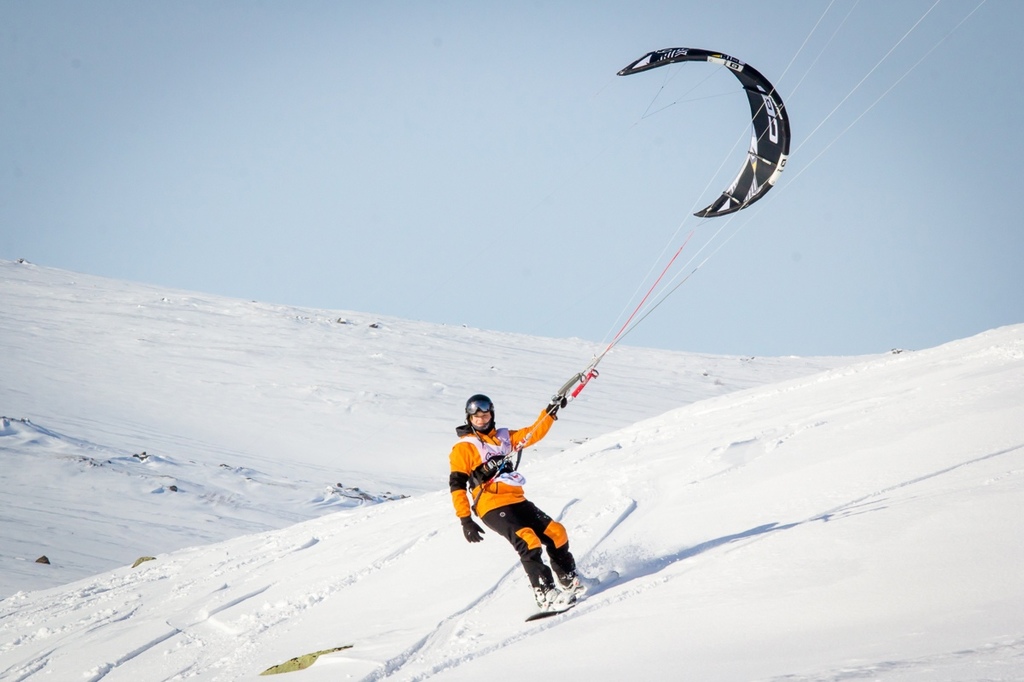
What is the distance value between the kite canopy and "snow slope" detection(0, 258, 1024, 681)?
8.97ft

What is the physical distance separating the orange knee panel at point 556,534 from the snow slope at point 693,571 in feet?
1.47

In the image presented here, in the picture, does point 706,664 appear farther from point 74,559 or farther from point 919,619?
point 74,559

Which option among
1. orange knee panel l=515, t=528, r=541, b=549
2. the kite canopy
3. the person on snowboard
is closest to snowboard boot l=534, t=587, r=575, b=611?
the person on snowboard

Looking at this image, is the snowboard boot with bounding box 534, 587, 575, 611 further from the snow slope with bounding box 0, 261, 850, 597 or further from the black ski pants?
the snow slope with bounding box 0, 261, 850, 597

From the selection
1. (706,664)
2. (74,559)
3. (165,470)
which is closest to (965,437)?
(706,664)

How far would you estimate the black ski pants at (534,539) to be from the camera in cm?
554

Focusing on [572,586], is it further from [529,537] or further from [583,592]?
[529,537]

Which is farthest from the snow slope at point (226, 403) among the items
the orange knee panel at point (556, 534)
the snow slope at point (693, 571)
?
the orange knee panel at point (556, 534)

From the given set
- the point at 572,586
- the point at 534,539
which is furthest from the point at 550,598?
the point at 534,539

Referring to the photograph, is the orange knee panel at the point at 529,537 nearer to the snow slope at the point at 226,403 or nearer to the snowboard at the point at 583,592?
the snowboard at the point at 583,592

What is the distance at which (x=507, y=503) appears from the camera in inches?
232

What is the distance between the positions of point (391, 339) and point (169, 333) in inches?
331

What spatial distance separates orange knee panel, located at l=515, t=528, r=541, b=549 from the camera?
5594 millimetres

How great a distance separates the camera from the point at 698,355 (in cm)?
3997
